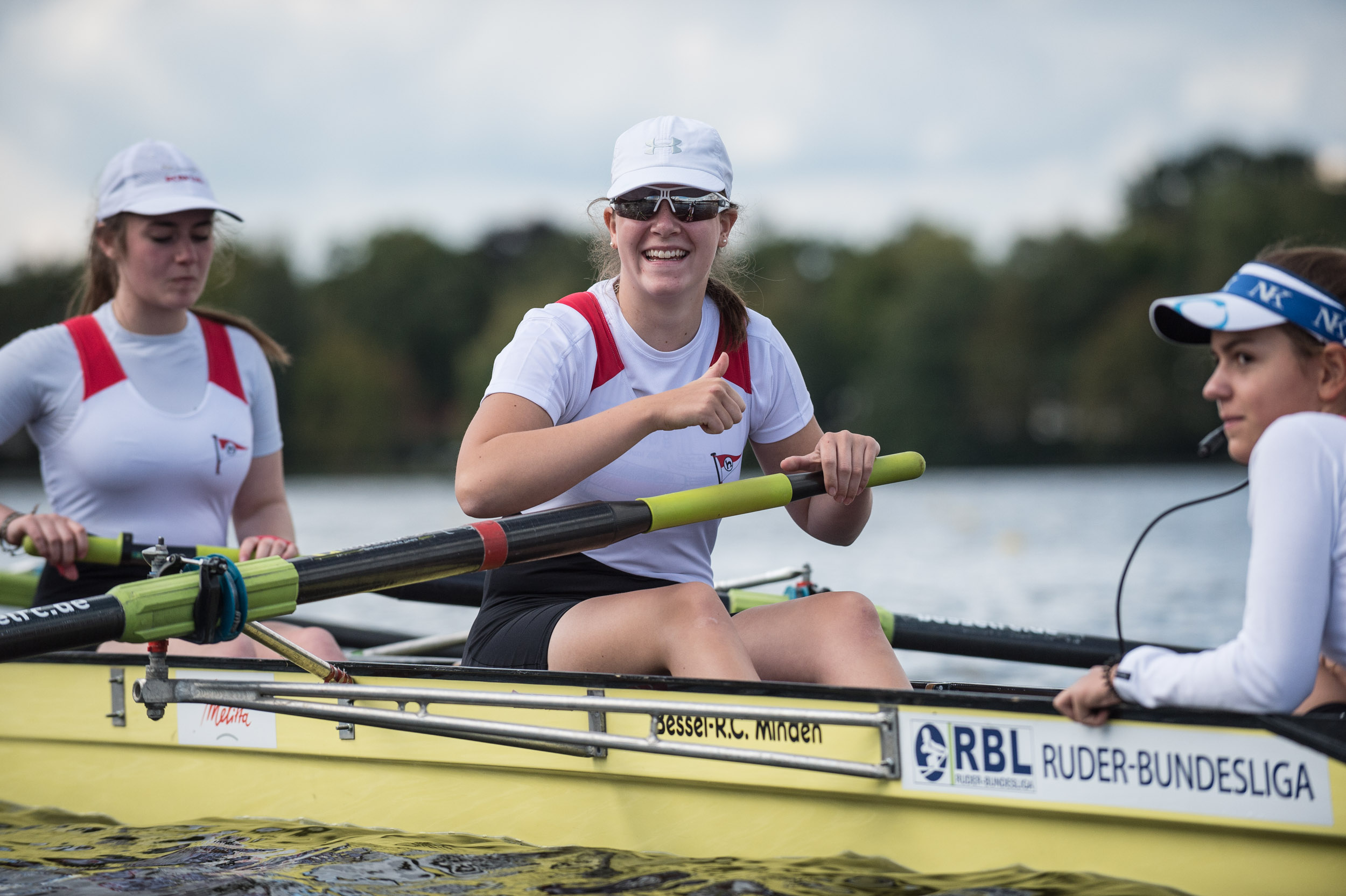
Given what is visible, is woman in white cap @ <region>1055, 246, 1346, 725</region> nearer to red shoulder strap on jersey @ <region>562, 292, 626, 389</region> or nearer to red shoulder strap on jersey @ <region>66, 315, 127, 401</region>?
red shoulder strap on jersey @ <region>562, 292, 626, 389</region>

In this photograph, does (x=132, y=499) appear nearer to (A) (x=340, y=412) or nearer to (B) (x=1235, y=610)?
(B) (x=1235, y=610)

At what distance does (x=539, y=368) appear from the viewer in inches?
123

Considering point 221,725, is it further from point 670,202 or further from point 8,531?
point 670,202

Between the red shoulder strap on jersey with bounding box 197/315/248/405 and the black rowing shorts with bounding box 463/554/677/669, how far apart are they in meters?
1.62

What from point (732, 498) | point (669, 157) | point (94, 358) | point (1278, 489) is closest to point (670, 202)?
point (669, 157)

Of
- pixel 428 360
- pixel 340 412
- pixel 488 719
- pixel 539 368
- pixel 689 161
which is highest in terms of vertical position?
pixel 428 360

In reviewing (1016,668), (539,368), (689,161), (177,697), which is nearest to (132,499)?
(177,697)

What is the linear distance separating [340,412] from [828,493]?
1683 inches

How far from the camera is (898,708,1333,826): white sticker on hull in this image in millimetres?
2328

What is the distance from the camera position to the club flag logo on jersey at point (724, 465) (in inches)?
132

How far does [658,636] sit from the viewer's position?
9.88 feet

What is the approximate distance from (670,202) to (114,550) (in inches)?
83.7

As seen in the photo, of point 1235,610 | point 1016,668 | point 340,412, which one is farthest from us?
point 340,412

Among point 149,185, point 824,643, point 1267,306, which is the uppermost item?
point 149,185
